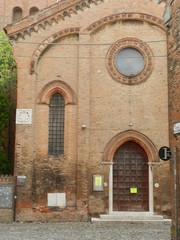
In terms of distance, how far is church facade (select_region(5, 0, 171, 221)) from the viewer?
1797cm

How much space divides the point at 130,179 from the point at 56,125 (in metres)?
4.42

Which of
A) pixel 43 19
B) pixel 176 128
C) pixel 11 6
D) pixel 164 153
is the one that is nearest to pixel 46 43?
pixel 43 19

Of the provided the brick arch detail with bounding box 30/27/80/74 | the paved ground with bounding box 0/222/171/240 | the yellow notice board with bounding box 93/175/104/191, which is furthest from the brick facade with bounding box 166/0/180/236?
the brick arch detail with bounding box 30/27/80/74

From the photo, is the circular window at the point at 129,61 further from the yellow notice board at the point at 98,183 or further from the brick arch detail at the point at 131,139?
the yellow notice board at the point at 98,183

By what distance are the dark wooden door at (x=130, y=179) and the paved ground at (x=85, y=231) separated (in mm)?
1444

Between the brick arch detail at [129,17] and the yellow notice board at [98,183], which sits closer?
the yellow notice board at [98,183]

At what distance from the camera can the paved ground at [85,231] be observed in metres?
13.7

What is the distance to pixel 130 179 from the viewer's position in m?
18.6

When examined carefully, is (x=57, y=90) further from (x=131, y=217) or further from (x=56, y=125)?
(x=131, y=217)

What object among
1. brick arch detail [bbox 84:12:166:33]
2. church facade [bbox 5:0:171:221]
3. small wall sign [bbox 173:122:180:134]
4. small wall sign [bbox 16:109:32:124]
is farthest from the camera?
brick arch detail [bbox 84:12:166:33]

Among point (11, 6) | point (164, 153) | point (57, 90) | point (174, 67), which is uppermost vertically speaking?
point (11, 6)

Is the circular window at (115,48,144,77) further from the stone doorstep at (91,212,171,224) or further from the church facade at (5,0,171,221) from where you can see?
the stone doorstep at (91,212,171,224)

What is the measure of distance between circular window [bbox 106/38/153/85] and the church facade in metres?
0.05

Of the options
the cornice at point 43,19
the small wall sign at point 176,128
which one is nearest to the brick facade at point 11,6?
the cornice at point 43,19
